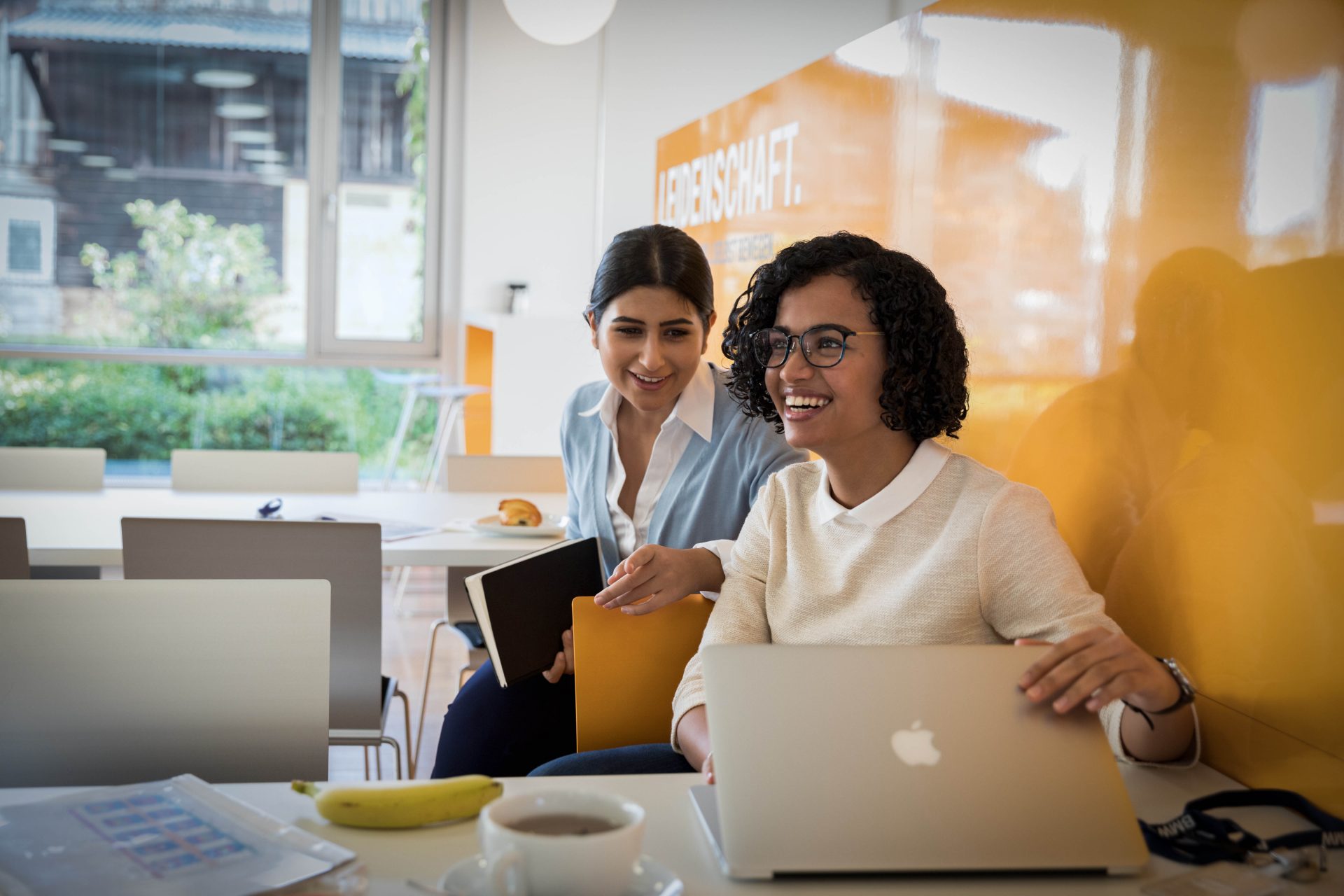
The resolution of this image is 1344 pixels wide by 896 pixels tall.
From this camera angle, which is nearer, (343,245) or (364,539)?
(364,539)

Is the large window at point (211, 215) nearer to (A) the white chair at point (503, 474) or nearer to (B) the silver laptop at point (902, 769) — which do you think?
(A) the white chair at point (503, 474)

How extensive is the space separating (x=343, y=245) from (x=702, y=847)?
6.09m

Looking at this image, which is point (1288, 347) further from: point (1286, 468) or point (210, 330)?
point (210, 330)

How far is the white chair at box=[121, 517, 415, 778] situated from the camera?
85.9 inches

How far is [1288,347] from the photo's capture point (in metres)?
1.26

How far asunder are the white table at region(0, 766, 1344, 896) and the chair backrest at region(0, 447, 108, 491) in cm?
241

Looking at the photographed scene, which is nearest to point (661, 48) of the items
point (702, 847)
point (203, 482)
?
point (203, 482)

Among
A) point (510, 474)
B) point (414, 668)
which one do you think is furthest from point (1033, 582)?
point (414, 668)

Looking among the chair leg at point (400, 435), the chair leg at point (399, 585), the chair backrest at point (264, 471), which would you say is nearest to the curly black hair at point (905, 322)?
the chair backrest at point (264, 471)

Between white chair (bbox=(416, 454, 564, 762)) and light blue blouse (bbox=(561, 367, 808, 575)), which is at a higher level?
light blue blouse (bbox=(561, 367, 808, 575))

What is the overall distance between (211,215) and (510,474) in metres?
3.83

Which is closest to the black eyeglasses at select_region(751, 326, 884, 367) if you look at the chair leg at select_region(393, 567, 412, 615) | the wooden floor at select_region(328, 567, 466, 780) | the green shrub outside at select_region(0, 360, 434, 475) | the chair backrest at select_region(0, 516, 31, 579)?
the chair backrest at select_region(0, 516, 31, 579)

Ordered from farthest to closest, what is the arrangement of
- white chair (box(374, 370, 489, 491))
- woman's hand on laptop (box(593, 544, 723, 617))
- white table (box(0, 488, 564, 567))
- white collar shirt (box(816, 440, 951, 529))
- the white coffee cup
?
white chair (box(374, 370, 489, 491)), white table (box(0, 488, 564, 567)), woman's hand on laptop (box(593, 544, 723, 617)), white collar shirt (box(816, 440, 951, 529)), the white coffee cup

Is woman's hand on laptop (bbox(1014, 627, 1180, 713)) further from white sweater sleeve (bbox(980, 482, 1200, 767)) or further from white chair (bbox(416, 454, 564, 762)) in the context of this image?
white chair (bbox(416, 454, 564, 762))
